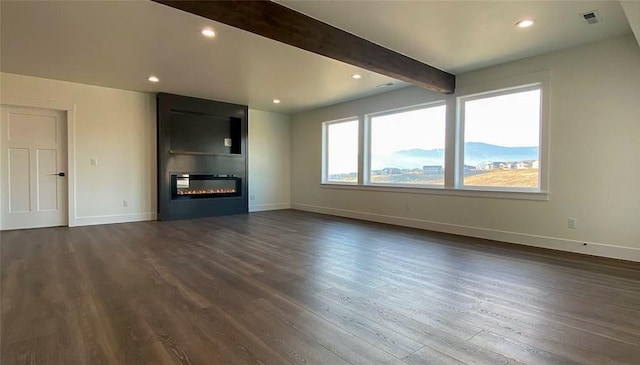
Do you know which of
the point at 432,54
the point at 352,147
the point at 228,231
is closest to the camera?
the point at 432,54

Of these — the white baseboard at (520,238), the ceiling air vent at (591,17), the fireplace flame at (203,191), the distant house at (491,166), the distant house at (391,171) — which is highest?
the ceiling air vent at (591,17)

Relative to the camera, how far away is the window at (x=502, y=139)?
14.4 ft

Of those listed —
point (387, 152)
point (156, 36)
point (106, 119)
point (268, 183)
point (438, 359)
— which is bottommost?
point (438, 359)

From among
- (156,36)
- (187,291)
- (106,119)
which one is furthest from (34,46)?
(187,291)

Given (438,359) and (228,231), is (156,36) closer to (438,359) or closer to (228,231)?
(228,231)

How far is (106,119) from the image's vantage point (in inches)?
234

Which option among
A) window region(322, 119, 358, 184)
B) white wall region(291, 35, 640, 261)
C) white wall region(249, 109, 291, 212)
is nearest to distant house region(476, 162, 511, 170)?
white wall region(291, 35, 640, 261)

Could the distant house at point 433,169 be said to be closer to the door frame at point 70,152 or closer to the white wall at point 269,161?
the white wall at point 269,161

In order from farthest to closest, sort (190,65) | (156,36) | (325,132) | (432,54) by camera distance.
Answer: (325,132), (190,65), (432,54), (156,36)

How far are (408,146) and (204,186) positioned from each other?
447cm

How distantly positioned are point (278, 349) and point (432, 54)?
392 cm

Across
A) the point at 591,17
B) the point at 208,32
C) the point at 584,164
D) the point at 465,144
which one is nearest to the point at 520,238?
the point at 584,164

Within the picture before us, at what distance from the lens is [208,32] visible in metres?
3.50

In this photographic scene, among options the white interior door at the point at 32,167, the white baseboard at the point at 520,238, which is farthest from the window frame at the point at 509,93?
the white interior door at the point at 32,167
